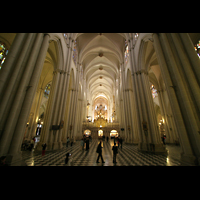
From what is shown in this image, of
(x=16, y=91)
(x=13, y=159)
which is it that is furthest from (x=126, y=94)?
(x=13, y=159)

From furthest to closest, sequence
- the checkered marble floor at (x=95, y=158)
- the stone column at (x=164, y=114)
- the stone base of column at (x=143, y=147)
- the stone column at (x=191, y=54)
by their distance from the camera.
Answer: the stone column at (x=164, y=114) → the stone base of column at (x=143, y=147) → the checkered marble floor at (x=95, y=158) → the stone column at (x=191, y=54)

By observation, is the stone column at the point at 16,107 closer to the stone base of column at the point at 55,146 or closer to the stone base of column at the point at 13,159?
the stone base of column at the point at 13,159

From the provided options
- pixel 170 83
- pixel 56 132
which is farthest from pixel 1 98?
pixel 170 83

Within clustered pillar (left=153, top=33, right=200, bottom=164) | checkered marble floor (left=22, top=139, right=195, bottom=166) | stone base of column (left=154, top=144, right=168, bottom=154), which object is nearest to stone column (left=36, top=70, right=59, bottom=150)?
checkered marble floor (left=22, top=139, right=195, bottom=166)

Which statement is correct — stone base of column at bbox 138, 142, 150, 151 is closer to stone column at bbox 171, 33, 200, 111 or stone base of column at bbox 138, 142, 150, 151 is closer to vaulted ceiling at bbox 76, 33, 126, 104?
stone column at bbox 171, 33, 200, 111

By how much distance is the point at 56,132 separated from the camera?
8383mm

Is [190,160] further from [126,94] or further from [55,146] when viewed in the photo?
[126,94]

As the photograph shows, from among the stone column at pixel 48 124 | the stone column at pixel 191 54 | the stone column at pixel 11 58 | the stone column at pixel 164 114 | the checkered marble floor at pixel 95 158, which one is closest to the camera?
the stone column at pixel 11 58

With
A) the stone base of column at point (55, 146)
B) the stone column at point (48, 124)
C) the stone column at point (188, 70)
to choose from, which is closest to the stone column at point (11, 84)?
the stone column at point (48, 124)

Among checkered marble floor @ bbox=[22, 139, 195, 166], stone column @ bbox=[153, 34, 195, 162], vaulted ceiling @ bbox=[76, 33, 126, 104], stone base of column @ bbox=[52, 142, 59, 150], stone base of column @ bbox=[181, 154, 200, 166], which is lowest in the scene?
checkered marble floor @ bbox=[22, 139, 195, 166]

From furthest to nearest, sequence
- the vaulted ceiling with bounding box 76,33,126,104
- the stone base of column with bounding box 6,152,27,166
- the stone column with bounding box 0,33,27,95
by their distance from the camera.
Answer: the vaulted ceiling with bounding box 76,33,126,104 → the stone column with bounding box 0,33,27,95 → the stone base of column with bounding box 6,152,27,166

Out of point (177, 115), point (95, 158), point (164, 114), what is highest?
point (164, 114)
